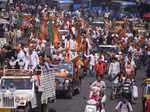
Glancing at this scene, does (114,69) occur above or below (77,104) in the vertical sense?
above

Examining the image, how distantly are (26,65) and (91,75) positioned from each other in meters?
4.84

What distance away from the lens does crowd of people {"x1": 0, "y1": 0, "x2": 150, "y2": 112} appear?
92.0 ft

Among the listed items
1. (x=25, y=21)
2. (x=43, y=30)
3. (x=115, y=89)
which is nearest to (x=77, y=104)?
(x=115, y=89)

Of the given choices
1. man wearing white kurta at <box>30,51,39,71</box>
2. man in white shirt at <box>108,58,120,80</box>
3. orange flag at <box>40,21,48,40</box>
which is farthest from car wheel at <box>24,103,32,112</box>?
orange flag at <box>40,21,48,40</box>

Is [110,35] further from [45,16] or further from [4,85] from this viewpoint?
[4,85]

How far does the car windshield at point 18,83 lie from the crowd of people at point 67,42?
18.3 feet

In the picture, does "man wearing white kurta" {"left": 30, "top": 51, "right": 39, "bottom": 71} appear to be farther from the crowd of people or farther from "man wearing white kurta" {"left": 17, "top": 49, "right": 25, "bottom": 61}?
"man wearing white kurta" {"left": 17, "top": 49, "right": 25, "bottom": 61}

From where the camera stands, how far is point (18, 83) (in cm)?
1933

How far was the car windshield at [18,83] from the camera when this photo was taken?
63.0 feet

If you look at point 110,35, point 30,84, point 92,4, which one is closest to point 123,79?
point 30,84

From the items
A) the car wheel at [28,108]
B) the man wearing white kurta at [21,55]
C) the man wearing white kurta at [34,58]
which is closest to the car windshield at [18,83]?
the car wheel at [28,108]

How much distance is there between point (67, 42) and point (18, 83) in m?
13.4

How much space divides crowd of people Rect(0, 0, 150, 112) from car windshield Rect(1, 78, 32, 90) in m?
5.59

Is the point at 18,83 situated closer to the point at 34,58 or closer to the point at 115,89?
the point at 115,89
